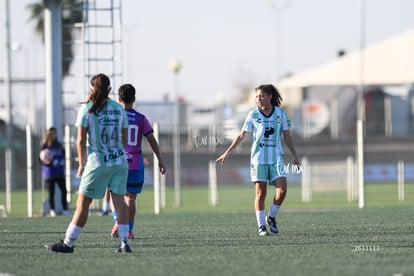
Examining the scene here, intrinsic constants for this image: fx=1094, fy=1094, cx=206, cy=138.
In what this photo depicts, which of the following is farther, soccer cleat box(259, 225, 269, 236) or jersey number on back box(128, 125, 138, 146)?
soccer cleat box(259, 225, 269, 236)

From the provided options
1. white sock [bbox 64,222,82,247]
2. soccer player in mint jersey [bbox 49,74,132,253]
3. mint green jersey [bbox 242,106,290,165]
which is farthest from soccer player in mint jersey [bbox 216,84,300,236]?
white sock [bbox 64,222,82,247]

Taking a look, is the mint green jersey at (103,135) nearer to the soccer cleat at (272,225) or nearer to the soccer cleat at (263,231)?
the soccer cleat at (263,231)

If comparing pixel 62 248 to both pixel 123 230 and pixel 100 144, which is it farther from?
pixel 100 144

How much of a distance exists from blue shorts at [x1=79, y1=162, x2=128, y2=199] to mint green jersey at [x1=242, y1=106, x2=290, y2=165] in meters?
3.82

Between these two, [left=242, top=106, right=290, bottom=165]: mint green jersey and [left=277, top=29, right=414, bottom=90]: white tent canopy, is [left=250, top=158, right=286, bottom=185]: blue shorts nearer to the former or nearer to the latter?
[left=242, top=106, right=290, bottom=165]: mint green jersey

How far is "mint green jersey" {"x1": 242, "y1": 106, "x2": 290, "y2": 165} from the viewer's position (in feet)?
49.9

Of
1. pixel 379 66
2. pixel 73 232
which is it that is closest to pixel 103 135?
pixel 73 232

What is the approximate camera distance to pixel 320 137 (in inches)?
2613

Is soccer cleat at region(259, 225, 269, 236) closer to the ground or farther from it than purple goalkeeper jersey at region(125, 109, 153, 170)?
closer to the ground

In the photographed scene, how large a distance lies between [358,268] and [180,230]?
22.3 ft

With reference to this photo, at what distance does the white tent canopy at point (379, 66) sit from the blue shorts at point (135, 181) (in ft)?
179

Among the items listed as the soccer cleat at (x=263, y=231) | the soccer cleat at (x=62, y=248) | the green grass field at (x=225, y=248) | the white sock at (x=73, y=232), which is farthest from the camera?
the soccer cleat at (x=263, y=231)

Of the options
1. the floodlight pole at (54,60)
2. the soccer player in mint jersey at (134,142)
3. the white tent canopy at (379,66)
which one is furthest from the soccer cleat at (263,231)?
the white tent canopy at (379,66)

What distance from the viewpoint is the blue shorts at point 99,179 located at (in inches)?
458
